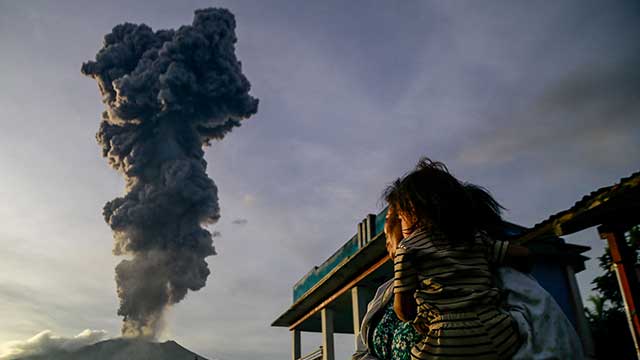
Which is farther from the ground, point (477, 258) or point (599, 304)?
point (599, 304)

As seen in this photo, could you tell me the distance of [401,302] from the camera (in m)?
1.72

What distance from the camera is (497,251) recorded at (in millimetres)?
1671

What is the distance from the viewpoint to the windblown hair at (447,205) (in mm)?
1748

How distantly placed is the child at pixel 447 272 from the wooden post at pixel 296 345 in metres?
18.5

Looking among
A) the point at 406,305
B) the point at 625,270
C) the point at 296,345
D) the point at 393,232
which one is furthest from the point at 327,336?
the point at 406,305

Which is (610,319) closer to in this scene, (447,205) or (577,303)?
(577,303)

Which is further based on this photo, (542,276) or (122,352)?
(122,352)

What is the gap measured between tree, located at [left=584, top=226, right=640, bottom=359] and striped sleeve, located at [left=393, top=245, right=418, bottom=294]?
12.6m

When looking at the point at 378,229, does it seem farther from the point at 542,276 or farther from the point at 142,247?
the point at 142,247

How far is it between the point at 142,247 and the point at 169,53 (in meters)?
21.9

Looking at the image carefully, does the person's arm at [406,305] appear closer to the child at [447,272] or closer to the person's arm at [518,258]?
the child at [447,272]

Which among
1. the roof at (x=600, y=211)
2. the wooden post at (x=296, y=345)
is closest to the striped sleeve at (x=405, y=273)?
the roof at (x=600, y=211)

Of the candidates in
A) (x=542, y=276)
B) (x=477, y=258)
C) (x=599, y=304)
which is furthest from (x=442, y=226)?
(x=599, y=304)

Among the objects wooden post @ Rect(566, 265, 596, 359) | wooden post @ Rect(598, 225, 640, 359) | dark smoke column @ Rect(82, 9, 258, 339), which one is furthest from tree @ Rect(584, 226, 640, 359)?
dark smoke column @ Rect(82, 9, 258, 339)
